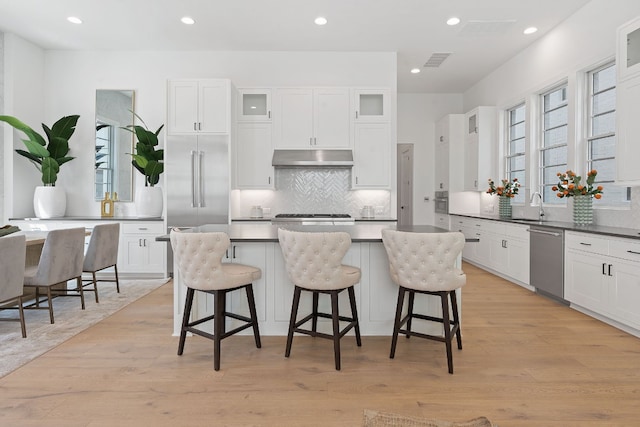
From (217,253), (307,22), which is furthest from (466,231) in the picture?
(217,253)

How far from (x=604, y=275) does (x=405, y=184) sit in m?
4.97

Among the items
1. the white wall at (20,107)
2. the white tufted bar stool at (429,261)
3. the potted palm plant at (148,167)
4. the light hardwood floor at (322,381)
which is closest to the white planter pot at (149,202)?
the potted palm plant at (148,167)

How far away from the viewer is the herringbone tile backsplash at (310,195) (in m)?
6.17

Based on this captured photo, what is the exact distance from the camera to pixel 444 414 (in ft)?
6.92

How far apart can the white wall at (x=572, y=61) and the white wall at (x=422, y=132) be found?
1.73 m

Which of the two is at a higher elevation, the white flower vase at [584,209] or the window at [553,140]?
the window at [553,140]

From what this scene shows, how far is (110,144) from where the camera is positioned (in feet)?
20.0

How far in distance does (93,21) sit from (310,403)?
5.39 m

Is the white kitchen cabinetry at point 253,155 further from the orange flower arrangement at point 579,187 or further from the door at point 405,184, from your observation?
the orange flower arrangement at point 579,187

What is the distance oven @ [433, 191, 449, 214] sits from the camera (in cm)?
758

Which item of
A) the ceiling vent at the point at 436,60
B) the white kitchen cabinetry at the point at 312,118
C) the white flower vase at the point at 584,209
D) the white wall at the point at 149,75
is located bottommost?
the white flower vase at the point at 584,209

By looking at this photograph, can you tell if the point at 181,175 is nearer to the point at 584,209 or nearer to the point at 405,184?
the point at 405,184

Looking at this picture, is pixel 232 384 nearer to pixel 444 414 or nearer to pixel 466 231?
pixel 444 414

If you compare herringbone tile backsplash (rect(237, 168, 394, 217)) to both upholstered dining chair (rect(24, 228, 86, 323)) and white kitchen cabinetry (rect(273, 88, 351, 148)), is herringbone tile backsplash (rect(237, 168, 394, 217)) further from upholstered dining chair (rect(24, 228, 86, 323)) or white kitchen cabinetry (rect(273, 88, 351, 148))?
upholstered dining chair (rect(24, 228, 86, 323))
